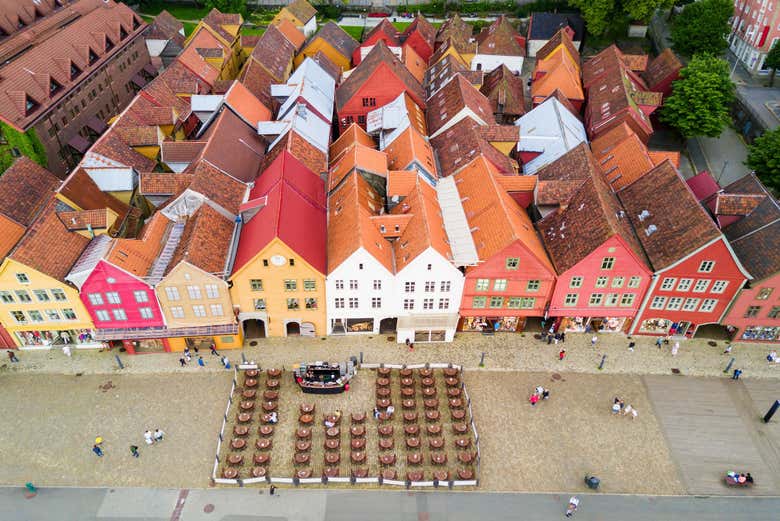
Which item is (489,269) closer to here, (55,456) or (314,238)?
(314,238)

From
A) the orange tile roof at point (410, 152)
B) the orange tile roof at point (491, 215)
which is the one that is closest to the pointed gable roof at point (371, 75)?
the orange tile roof at point (410, 152)

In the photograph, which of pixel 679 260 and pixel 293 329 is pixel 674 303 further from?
pixel 293 329

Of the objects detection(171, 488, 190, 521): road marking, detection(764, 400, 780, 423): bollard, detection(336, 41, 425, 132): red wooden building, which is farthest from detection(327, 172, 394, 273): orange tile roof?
detection(764, 400, 780, 423): bollard

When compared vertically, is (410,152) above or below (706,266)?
above

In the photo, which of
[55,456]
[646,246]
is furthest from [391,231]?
[55,456]

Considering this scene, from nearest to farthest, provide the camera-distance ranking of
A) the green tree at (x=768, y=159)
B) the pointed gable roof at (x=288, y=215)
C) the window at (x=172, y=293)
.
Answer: the window at (x=172, y=293), the pointed gable roof at (x=288, y=215), the green tree at (x=768, y=159)

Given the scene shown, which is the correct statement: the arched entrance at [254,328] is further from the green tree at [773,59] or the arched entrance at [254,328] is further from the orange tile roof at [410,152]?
the green tree at [773,59]

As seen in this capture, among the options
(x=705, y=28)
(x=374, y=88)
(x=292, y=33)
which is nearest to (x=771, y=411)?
(x=374, y=88)
